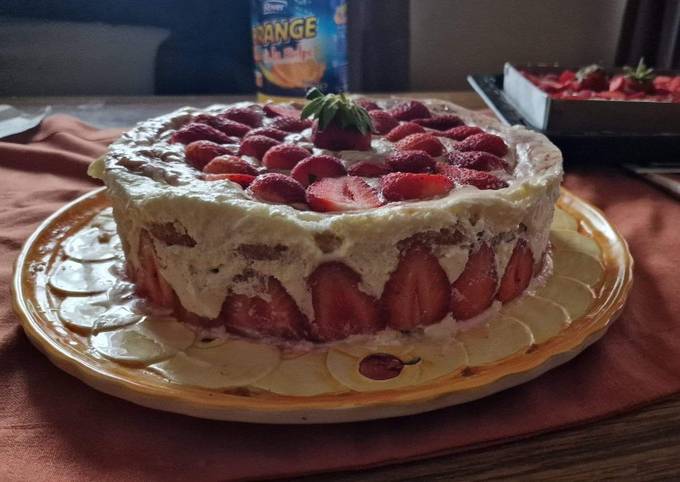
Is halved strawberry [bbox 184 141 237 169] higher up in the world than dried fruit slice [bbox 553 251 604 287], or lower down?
higher up

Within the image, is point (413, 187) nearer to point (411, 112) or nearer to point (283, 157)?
point (283, 157)

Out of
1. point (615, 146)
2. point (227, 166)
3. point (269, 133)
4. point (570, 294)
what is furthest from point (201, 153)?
point (615, 146)

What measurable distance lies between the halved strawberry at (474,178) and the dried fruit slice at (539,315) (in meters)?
0.24

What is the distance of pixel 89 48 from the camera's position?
3373 mm

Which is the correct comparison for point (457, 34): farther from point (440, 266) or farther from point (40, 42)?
point (440, 266)

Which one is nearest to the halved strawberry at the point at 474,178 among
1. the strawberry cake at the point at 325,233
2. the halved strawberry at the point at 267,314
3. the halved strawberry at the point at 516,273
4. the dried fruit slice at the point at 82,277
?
the strawberry cake at the point at 325,233

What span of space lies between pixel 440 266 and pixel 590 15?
11.4ft

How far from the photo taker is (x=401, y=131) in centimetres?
163

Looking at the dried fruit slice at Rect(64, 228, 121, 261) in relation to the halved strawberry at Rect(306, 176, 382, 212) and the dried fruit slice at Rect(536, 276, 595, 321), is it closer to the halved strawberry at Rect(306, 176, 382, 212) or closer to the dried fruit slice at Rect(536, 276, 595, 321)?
the halved strawberry at Rect(306, 176, 382, 212)

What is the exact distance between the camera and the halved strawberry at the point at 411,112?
5.91ft

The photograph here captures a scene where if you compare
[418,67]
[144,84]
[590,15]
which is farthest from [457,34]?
[144,84]

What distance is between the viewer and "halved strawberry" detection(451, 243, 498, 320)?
1.21 metres

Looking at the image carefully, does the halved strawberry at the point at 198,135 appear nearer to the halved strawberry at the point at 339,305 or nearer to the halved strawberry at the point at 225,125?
the halved strawberry at the point at 225,125

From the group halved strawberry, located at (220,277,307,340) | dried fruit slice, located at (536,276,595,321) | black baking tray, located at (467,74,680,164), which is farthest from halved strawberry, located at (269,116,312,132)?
black baking tray, located at (467,74,680,164)
